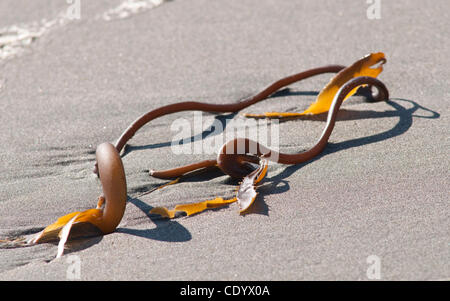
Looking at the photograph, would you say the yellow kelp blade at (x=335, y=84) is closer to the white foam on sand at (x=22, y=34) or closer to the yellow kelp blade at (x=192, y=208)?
the yellow kelp blade at (x=192, y=208)

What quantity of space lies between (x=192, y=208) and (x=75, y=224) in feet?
1.19

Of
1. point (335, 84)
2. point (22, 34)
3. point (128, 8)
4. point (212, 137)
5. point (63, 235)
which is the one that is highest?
point (128, 8)

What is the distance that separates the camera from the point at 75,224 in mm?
1700

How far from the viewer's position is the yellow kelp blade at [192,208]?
5.82 feet

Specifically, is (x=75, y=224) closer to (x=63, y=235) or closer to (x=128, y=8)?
(x=63, y=235)

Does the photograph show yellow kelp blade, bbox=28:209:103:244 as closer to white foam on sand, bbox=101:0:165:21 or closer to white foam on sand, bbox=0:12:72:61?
white foam on sand, bbox=0:12:72:61

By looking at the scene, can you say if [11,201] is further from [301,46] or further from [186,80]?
[301,46]

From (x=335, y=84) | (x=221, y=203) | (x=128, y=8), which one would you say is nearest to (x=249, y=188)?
(x=221, y=203)

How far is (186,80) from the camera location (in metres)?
2.76

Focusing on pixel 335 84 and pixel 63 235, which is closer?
pixel 63 235

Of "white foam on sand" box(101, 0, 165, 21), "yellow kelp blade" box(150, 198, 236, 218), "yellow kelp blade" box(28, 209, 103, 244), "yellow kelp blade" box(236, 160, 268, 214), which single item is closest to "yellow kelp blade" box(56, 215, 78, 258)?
"yellow kelp blade" box(28, 209, 103, 244)

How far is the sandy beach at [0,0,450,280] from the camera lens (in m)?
1.54

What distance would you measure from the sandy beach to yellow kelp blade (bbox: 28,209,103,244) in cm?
4

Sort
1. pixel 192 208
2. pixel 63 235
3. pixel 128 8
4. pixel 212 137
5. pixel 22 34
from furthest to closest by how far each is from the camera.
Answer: pixel 128 8
pixel 22 34
pixel 212 137
pixel 192 208
pixel 63 235
